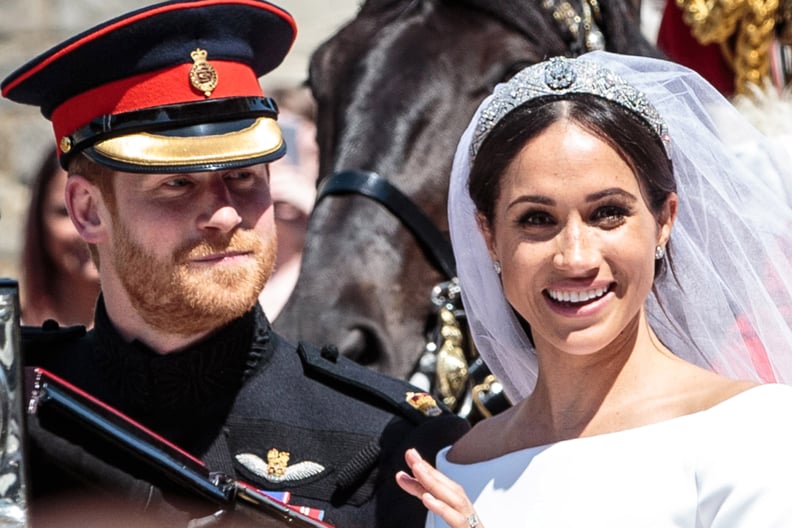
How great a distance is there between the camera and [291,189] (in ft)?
17.8

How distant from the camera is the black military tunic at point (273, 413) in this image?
2.82 meters

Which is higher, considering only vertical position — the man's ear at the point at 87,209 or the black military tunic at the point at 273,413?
the man's ear at the point at 87,209

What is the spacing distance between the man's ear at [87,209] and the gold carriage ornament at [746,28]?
2443mm

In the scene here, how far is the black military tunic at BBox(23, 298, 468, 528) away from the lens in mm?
2820

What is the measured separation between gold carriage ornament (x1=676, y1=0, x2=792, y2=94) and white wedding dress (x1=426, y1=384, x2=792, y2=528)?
2520mm

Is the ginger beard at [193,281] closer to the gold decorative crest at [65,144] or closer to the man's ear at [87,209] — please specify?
the man's ear at [87,209]

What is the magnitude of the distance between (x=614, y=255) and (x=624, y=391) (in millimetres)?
224

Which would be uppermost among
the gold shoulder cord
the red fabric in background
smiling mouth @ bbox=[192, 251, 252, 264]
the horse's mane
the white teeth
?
the white teeth

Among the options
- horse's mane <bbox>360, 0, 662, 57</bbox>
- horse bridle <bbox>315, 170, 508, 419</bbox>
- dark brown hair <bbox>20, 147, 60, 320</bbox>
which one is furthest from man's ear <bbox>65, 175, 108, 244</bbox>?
dark brown hair <bbox>20, 147, 60, 320</bbox>

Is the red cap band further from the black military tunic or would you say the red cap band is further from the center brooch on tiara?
the center brooch on tiara

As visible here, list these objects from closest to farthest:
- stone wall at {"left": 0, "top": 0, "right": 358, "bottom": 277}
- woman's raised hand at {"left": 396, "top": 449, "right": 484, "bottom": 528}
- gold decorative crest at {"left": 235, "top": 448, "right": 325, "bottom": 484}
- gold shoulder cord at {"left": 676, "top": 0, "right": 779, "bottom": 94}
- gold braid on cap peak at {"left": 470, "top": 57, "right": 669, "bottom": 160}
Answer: woman's raised hand at {"left": 396, "top": 449, "right": 484, "bottom": 528} < gold braid on cap peak at {"left": 470, "top": 57, "right": 669, "bottom": 160} < gold decorative crest at {"left": 235, "top": 448, "right": 325, "bottom": 484} < gold shoulder cord at {"left": 676, "top": 0, "right": 779, "bottom": 94} < stone wall at {"left": 0, "top": 0, "right": 358, "bottom": 277}

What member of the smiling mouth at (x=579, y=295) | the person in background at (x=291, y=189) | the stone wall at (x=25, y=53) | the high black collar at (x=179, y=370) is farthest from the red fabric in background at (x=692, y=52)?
the smiling mouth at (x=579, y=295)

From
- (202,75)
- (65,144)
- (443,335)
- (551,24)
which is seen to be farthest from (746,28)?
(65,144)

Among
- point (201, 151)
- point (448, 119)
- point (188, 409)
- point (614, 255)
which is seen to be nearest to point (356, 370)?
point (188, 409)
